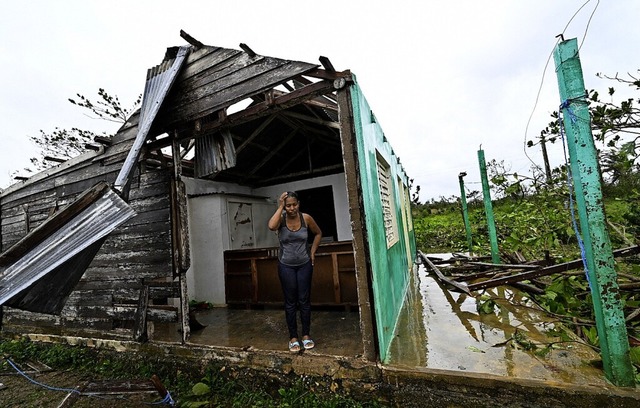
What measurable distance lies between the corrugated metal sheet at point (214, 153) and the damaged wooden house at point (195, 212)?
0.02 meters

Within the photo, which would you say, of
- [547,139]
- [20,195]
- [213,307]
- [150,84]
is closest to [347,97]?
[547,139]

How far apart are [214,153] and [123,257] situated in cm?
221

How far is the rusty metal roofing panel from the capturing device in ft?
7.35

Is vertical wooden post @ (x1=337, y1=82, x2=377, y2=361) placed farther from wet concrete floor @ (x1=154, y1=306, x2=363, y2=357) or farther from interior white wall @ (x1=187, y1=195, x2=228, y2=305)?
interior white wall @ (x1=187, y1=195, x2=228, y2=305)

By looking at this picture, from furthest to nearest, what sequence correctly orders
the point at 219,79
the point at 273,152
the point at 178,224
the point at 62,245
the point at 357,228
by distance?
the point at 273,152
the point at 178,224
the point at 219,79
the point at 357,228
the point at 62,245

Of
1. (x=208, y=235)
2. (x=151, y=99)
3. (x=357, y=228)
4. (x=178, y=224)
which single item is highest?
(x=151, y=99)

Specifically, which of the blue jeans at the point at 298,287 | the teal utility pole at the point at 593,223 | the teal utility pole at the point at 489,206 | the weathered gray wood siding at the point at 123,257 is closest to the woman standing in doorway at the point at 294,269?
the blue jeans at the point at 298,287

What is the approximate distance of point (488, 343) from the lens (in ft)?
9.91

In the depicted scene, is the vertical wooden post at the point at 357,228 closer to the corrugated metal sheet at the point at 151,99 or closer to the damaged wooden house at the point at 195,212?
the damaged wooden house at the point at 195,212

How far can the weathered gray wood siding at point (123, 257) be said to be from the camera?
4.01m

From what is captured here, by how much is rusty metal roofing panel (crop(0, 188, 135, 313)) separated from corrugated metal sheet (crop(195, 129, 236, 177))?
1.27m

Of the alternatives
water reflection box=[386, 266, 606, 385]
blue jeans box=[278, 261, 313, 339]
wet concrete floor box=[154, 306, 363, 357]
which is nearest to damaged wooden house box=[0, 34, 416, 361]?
wet concrete floor box=[154, 306, 363, 357]

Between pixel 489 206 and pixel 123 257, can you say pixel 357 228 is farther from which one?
pixel 489 206

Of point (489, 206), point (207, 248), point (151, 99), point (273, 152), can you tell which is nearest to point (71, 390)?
point (207, 248)
